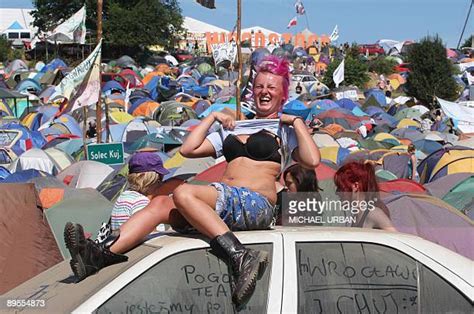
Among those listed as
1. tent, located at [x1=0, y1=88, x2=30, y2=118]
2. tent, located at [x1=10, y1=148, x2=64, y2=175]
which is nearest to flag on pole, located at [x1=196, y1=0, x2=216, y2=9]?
tent, located at [x1=10, y1=148, x2=64, y2=175]

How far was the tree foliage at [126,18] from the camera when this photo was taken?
57.9 metres

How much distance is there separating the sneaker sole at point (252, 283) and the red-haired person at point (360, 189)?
1635 mm

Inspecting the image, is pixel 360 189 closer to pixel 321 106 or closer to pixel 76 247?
pixel 76 247

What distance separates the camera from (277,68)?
372cm

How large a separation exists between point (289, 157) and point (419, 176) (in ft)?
36.5

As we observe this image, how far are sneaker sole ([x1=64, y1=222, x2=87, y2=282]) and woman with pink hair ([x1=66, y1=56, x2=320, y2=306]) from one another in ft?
0.05

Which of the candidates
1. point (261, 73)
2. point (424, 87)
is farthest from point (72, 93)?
point (424, 87)

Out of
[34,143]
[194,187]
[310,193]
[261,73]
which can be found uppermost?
[261,73]

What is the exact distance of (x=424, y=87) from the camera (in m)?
37.4

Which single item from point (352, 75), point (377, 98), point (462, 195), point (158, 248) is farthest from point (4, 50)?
point (158, 248)

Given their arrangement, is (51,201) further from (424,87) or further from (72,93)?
(424,87)

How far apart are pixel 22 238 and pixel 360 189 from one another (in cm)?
335

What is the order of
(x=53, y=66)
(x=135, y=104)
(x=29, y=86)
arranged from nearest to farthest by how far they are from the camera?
(x=135, y=104) → (x=29, y=86) → (x=53, y=66)

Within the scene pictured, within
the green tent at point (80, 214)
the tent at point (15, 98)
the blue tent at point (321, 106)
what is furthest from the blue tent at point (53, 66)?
the green tent at point (80, 214)
